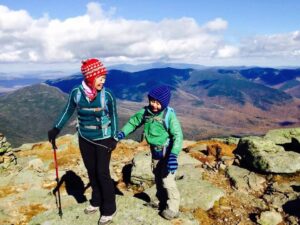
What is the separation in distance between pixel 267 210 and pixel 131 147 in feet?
43.5

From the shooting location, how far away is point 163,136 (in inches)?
405

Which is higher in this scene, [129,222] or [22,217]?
[129,222]

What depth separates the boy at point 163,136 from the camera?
991cm

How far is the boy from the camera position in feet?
32.5

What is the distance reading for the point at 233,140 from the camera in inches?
1029

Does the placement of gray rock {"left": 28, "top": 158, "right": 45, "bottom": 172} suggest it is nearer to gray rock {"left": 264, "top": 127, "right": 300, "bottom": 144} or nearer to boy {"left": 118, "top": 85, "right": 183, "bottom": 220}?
boy {"left": 118, "top": 85, "right": 183, "bottom": 220}

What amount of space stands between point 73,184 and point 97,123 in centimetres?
825

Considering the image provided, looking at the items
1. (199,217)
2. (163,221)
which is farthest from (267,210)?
(163,221)

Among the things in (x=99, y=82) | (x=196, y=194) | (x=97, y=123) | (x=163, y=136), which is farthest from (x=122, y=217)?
(x=99, y=82)

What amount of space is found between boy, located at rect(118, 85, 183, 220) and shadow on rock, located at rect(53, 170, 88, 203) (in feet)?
18.5

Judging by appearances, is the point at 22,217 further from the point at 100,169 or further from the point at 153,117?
the point at 153,117

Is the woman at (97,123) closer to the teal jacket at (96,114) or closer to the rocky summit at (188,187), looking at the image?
the teal jacket at (96,114)

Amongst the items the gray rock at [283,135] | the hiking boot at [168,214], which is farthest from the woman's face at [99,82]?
the gray rock at [283,135]

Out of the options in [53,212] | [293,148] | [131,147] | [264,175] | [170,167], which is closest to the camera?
[170,167]
